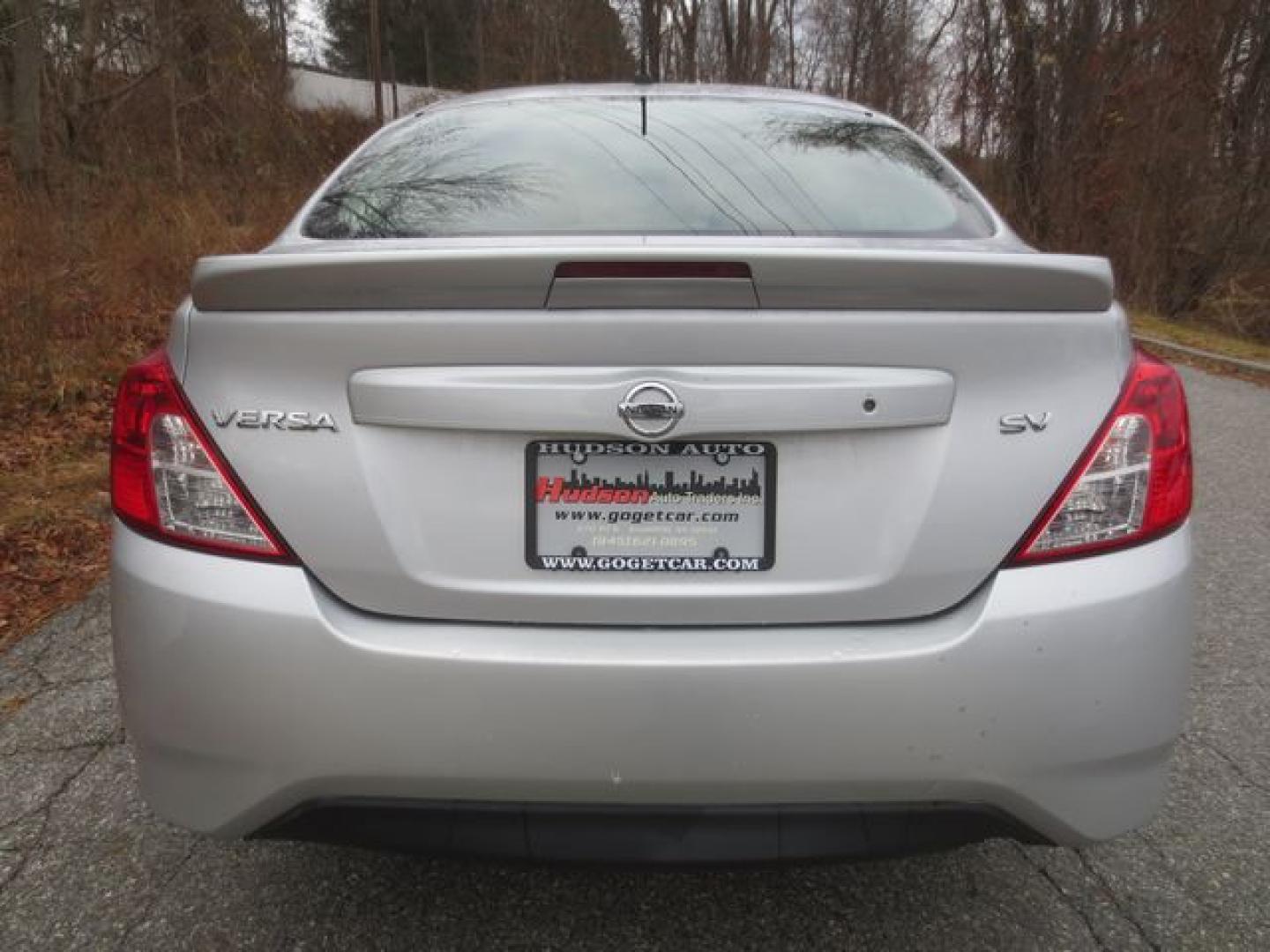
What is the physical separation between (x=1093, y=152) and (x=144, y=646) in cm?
1657

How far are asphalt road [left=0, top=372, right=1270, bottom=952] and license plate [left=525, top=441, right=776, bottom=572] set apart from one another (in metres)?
0.59

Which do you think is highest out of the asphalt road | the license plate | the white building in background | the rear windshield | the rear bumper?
the white building in background

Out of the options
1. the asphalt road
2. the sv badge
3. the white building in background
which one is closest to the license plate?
the sv badge

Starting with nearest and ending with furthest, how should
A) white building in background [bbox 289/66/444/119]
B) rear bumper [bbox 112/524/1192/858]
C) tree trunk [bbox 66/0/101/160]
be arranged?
rear bumper [bbox 112/524/1192/858], tree trunk [bbox 66/0/101/160], white building in background [bbox 289/66/444/119]

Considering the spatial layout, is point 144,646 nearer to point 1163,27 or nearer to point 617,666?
point 617,666

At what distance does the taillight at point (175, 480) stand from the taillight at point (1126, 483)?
3.78ft

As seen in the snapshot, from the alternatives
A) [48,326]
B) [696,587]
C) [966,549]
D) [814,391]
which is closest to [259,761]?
[696,587]

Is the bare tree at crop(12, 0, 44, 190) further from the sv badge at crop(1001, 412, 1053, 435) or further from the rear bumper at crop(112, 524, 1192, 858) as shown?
the sv badge at crop(1001, 412, 1053, 435)

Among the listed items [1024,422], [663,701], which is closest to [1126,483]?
[1024,422]

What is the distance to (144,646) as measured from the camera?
5.10 ft

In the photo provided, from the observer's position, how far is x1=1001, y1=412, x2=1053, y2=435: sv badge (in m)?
1.47

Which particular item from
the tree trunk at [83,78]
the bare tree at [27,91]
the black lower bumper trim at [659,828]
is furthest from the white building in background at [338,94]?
the black lower bumper trim at [659,828]

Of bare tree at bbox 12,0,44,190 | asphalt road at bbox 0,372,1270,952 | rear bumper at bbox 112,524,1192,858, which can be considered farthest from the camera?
bare tree at bbox 12,0,44,190

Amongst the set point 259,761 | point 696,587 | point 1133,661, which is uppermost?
point 696,587
